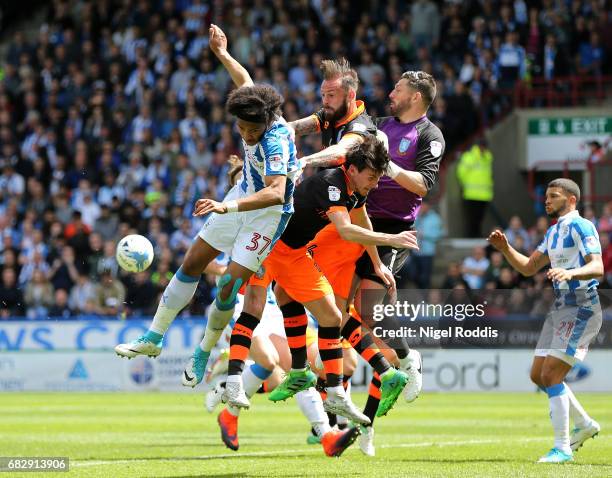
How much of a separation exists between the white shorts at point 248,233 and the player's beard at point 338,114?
1223 mm

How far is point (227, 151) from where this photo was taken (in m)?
25.2

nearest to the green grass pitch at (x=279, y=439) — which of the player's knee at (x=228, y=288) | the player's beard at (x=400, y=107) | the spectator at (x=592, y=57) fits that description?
the player's knee at (x=228, y=288)

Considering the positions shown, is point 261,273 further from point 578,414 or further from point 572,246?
point 578,414

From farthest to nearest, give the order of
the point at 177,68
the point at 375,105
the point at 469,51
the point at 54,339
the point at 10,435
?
the point at 177,68, the point at 469,51, the point at 375,105, the point at 54,339, the point at 10,435

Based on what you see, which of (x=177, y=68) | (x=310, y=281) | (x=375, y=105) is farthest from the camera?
(x=177, y=68)

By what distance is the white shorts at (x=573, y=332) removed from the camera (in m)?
10.8

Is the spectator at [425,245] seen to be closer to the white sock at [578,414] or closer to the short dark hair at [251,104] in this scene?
the white sock at [578,414]

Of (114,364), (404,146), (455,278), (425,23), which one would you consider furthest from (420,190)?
(425,23)

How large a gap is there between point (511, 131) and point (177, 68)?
25.0ft

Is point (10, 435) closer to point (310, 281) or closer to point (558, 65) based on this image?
point (310, 281)

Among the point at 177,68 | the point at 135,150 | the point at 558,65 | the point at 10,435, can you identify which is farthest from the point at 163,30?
the point at 10,435

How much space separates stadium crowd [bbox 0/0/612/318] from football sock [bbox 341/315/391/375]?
33.6 ft

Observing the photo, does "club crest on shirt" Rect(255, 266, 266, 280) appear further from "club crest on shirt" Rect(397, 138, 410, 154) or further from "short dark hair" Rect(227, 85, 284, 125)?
"club crest on shirt" Rect(397, 138, 410, 154)

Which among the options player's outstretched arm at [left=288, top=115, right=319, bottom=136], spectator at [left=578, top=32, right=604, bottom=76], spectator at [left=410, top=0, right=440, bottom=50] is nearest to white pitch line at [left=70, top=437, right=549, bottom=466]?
player's outstretched arm at [left=288, top=115, right=319, bottom=136]
